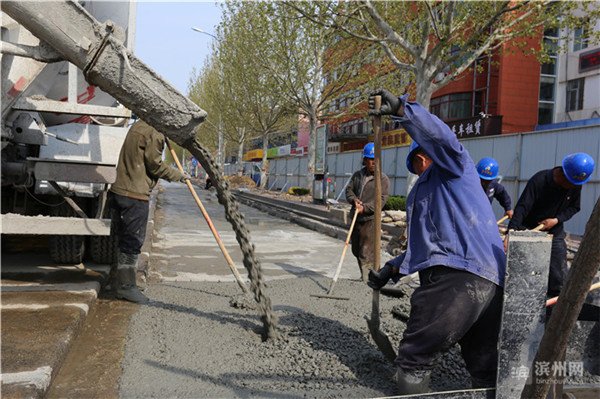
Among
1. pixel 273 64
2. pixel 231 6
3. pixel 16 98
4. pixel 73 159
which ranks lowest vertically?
pixel 73 159

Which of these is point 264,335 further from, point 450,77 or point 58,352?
point 450,77

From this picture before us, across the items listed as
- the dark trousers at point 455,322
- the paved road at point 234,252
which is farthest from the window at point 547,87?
the dark trousers at point 455,322

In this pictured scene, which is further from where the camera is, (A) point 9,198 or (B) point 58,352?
(A) point 9,198

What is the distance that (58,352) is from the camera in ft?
9.88

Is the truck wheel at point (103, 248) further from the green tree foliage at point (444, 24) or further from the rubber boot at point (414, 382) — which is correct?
the green tree foliage at point (444, 24)

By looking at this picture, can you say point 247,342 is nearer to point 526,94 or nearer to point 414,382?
point 414,382

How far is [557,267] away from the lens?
175 inches

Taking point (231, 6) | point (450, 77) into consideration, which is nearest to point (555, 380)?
point (450, 77)

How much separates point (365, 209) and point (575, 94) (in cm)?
2529

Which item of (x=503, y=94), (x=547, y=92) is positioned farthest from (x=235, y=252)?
(x=547, y=92)

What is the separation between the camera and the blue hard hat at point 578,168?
4.31 m

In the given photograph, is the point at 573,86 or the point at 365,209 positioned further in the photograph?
the point at 573,86

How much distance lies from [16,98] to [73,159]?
80 cm

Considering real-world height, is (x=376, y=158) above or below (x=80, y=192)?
above
